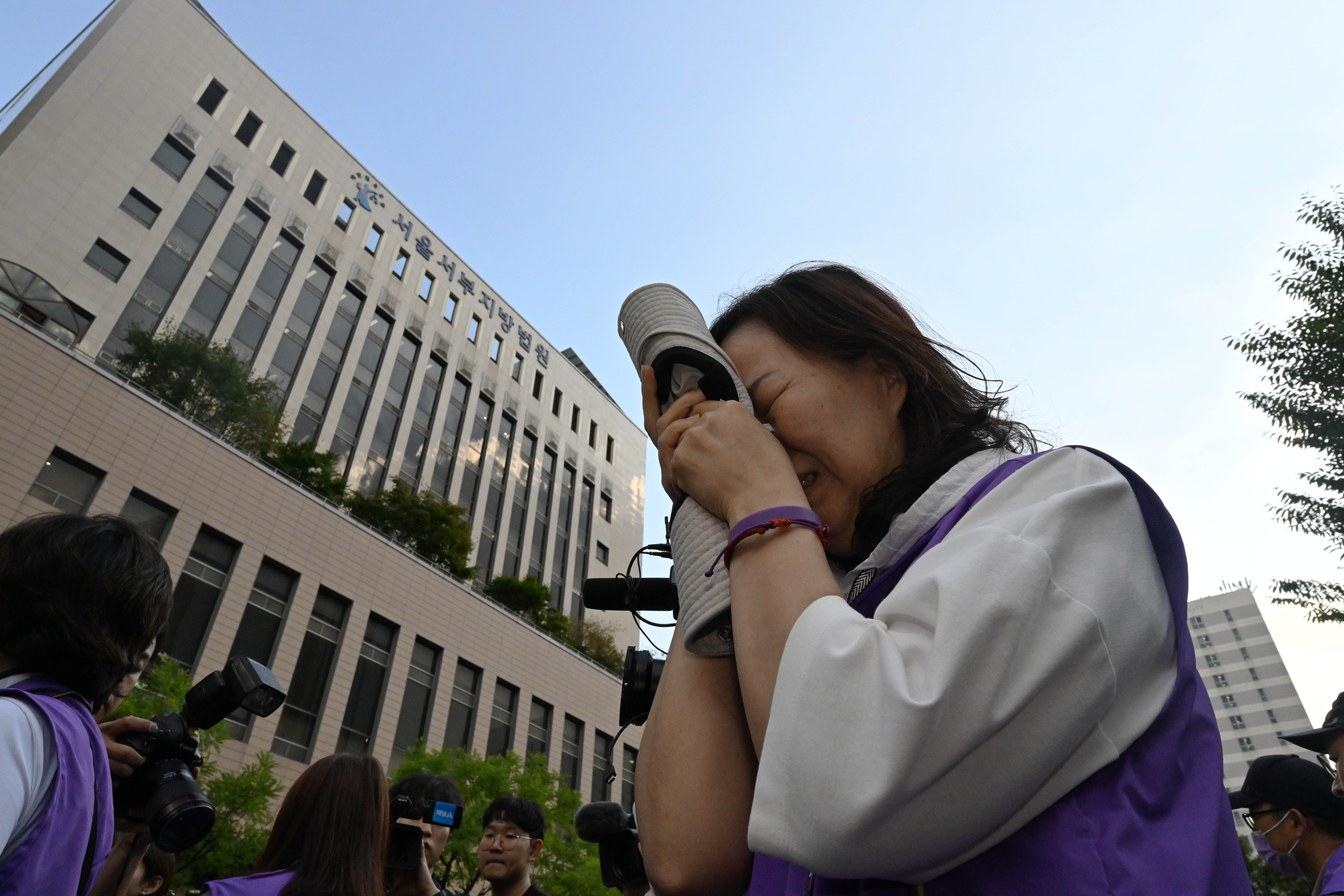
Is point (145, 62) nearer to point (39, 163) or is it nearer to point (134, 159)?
point (134, 159)

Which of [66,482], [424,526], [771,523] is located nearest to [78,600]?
[771,523]

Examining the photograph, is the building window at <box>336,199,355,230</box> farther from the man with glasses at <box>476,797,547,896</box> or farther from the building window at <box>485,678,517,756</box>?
the man with glasses at <box>476,797,547,896</box>

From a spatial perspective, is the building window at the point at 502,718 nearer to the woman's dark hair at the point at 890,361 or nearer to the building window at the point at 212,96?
the building window at the point at 212,96

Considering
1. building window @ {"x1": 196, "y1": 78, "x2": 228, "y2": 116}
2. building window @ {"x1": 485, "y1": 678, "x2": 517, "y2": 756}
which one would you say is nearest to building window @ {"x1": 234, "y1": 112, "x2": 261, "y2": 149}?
building window @ {"x1": 196, "y1": 78, "x2": 228, "y2": 116}

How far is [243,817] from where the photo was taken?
441 inches

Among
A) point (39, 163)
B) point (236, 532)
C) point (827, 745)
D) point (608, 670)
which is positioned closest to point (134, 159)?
point (39, 163)

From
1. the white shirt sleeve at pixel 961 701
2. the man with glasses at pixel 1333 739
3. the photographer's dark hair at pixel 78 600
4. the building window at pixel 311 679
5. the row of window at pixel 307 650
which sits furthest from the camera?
the building window at pixel 311 679

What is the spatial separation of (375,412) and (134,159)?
28.2ft

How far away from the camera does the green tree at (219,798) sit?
32.9 feet

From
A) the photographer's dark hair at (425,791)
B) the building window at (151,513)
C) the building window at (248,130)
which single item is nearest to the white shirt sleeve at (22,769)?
the photographer's dark hair at (425,791)

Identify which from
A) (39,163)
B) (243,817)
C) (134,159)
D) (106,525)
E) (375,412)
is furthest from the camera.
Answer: (375,412)

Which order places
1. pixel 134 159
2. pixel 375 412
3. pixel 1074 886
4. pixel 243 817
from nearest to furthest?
1. pixel 1074 886
2. pixel 243 817
3. pixel 134 159
4. pixel 375 412

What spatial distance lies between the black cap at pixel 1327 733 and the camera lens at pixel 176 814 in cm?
351

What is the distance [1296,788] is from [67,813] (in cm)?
401
